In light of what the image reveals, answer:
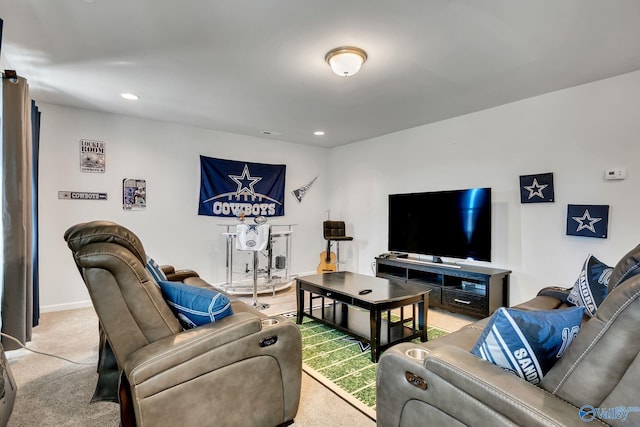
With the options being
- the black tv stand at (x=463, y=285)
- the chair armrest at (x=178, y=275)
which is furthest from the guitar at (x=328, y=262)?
the chair armrest at (x=178, y=275)

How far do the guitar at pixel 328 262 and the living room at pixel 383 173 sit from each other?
0.31m

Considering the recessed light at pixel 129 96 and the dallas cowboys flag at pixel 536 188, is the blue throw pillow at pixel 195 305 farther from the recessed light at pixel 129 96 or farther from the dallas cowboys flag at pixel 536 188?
the dallas cowboys flag at pixel 536 188

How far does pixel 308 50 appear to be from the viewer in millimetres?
2385

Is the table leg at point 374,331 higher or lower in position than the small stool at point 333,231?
lower

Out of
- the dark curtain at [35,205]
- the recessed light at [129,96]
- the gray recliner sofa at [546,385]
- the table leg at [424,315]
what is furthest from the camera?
the recessed light at [129,96]

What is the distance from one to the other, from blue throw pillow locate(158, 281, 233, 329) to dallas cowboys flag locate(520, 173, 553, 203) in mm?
3278

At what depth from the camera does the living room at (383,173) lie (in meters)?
2.89

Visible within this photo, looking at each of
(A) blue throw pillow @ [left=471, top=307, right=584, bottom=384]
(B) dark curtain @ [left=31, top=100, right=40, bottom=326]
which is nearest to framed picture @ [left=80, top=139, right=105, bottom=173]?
(B) dark curtain @ [left=31, top=100, right=40, bottom=326]

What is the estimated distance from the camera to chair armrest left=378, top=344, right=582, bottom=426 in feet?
2.83

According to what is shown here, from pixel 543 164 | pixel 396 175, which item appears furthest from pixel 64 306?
pixel 543 164

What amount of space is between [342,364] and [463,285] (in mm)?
1859

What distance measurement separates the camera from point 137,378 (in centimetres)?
126

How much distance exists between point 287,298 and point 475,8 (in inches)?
144

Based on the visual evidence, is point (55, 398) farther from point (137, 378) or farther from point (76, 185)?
point (76, 185)
